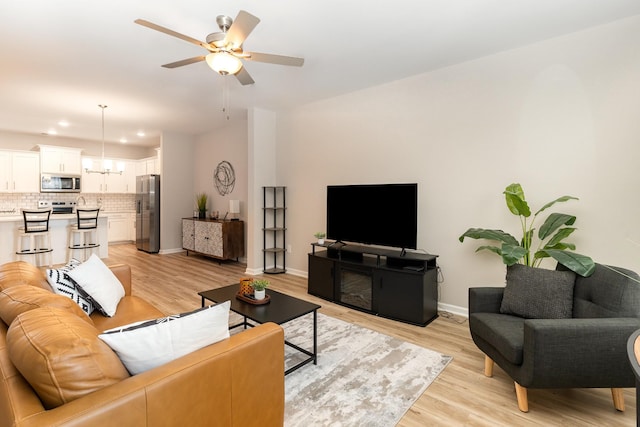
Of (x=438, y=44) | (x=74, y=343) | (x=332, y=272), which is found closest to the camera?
(x=74, y=343)

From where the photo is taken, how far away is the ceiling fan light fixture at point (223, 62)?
7.79 ft

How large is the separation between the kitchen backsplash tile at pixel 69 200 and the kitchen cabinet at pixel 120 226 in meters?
0.35

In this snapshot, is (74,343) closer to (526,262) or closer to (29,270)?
(29,270)

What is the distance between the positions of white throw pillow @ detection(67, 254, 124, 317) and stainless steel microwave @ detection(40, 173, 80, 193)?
6.63 m

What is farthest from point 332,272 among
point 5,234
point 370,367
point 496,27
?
point 5,234

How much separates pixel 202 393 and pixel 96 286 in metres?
1.59

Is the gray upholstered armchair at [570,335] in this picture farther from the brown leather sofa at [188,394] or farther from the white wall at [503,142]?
the brown leather sofa at [188,394]

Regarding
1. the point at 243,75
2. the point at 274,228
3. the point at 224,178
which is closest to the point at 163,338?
the point at 243,75

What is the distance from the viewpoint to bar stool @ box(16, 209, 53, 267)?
5258 mm

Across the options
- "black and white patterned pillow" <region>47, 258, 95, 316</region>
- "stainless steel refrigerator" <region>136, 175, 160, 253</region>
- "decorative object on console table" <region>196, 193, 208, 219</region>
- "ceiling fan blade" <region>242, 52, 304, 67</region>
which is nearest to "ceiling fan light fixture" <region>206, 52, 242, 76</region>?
"ceiling fan blade" <region>242, 52, 304, 67</region>

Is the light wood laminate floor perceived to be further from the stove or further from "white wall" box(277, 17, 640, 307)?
the stove

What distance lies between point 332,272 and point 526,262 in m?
2.03

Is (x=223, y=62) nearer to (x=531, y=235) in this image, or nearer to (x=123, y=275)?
(x=123, y=275)

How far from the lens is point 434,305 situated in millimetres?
3463
